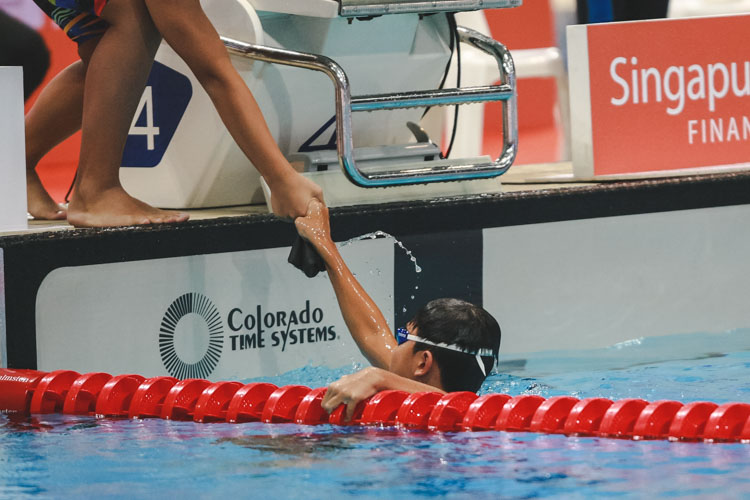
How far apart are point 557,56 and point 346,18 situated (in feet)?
5.59

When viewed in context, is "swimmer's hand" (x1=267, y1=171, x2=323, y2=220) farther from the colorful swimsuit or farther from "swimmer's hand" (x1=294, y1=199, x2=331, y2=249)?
the colorful swimsuit

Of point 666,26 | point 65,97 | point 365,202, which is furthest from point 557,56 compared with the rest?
point 65,97

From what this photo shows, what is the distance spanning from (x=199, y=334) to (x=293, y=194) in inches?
21.1

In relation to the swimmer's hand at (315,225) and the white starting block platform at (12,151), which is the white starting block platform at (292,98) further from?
the white starting block platform at (12,151)

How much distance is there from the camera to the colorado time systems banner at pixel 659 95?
4.12 metres

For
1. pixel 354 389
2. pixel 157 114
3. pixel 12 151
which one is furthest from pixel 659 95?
pixel 12 151

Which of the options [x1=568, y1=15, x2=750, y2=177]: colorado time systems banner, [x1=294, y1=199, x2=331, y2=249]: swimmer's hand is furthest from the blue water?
[x1=568, y1=15, x2=750, y2=177]: colorado time systems banner

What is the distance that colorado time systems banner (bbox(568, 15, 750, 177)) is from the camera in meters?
4.12

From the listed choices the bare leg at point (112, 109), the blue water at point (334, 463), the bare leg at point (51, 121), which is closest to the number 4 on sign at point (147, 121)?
the bare leg at point (51, 121)

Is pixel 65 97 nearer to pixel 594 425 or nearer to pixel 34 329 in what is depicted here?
pixel 34 329

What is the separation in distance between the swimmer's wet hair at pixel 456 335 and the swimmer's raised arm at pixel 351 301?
13 cm

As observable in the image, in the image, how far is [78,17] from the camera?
11.0 feet

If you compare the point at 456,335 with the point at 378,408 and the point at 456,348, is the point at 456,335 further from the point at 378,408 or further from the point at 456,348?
the point at 378,408

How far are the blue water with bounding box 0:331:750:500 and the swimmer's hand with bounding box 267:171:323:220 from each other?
55 cm
